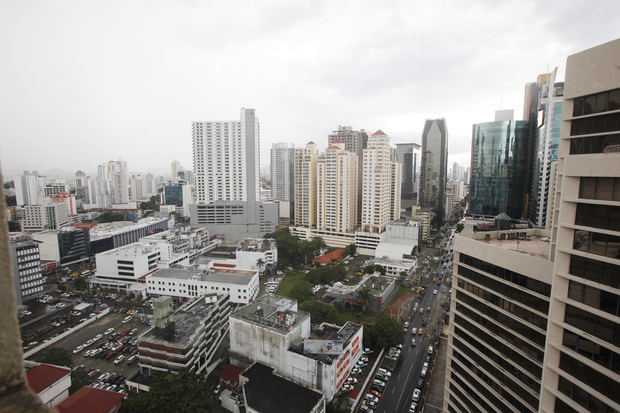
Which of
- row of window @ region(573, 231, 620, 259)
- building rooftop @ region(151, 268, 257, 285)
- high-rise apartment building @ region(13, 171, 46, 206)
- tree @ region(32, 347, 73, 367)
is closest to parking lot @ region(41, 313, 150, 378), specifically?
tree @ region(32, 347, 73, 367)

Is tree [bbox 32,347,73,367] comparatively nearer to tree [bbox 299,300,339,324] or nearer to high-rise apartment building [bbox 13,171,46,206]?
tree [bbox 299,300,339,324]

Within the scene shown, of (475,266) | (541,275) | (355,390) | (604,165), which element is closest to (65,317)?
(355,390)

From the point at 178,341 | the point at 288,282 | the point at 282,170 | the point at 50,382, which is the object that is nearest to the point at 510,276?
the point at 178,341

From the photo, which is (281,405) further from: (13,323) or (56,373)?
(13,323)

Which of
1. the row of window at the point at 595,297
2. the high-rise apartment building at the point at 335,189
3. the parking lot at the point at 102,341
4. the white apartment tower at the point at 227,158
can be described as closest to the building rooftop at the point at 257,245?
the high-rise apartment building at the point at 335,189

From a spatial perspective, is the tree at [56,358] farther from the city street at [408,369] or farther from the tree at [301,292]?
the city street at [408,369]
